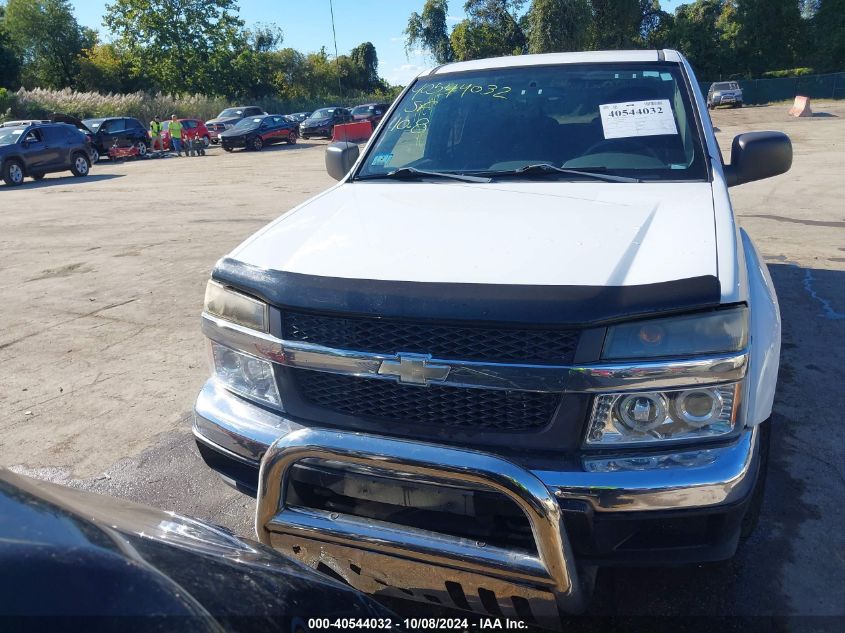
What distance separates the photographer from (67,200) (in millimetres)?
15656

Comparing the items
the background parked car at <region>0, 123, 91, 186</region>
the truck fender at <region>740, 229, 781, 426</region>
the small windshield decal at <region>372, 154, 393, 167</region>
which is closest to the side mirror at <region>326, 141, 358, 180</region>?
the small windshield decal at <region>372, 154, 393, 167</region>

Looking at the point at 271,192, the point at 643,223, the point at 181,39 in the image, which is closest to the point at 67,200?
the point at 271,192

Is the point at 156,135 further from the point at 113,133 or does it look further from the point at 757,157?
the point at 757,157

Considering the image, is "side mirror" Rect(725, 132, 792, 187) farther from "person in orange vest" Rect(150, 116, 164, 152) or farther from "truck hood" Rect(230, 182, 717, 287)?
"person in orange vest" Rect(150, 116, 164, 152)

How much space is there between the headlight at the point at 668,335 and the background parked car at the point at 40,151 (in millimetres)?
21209

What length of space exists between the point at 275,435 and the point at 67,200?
15.3 meters

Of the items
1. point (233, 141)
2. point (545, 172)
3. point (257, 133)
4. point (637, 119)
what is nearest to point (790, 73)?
point (257, 133)

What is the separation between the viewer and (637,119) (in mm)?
3582

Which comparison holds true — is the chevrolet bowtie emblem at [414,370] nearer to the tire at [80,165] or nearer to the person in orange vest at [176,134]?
the tire at [80,165]

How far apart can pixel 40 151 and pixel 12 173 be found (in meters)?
1.20

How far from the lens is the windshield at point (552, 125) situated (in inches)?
136

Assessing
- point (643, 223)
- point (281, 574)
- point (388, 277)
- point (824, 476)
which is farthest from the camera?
point (824, 476)

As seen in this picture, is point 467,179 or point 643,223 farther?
point 467,179

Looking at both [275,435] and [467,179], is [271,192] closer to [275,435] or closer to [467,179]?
[467,179]
